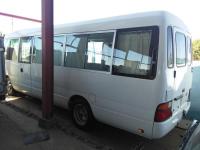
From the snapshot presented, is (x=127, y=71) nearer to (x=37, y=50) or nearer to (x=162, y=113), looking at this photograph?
(x=162, y=113)

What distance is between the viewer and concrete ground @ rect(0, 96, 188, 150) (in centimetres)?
412

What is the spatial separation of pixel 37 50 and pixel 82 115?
234cm

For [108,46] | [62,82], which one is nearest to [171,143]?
[108,46]

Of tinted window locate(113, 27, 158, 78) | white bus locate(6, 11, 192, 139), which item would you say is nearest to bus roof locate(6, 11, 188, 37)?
white bus locate(6, 11, 192, 139)

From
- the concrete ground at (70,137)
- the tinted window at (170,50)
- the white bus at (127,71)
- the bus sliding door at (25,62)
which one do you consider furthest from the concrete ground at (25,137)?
the tinted window at (170,50)

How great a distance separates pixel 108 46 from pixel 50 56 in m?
1.35

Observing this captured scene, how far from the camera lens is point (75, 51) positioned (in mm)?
4883

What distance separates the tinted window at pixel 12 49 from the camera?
703cm

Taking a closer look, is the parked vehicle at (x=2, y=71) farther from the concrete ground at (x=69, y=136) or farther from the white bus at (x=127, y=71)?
the white bus at (x=127, y=71)

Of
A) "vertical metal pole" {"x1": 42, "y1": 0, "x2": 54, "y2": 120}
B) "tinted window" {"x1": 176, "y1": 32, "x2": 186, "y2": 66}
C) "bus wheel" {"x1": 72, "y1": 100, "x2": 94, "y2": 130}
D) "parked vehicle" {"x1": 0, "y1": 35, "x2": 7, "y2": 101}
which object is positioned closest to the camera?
"tinted window" {"x1": 176, "y1": 32, "x2": 186, "y2": 66}

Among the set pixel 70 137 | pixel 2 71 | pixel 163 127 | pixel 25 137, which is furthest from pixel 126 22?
pixel 2 71

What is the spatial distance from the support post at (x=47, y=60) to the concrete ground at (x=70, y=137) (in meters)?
0.35

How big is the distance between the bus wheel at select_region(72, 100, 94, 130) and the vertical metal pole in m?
0.56

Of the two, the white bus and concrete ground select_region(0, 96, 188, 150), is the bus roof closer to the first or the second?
the white bus
